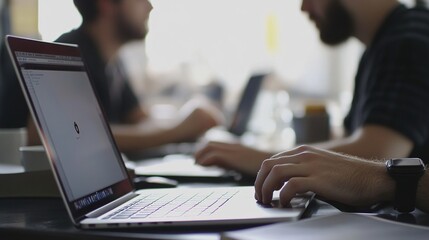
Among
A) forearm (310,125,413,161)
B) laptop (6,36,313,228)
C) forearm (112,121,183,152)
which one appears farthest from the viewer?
forearm (112,121,183,152)

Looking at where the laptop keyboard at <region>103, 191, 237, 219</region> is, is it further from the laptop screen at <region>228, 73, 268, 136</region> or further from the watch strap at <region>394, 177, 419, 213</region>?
the laptop screen at <region>228, 73, 268, 136</region>

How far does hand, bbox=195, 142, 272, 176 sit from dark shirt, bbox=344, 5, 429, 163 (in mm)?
265

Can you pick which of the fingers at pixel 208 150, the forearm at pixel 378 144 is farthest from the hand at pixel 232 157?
the forearm at pixel 378 144

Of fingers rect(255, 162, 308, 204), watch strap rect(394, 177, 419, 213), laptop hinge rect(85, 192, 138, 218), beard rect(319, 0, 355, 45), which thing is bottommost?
watch strap rect(394, 177, 419, 213)

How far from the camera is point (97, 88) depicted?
179 centimetres

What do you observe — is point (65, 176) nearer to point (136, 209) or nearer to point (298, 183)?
point (136, 209)

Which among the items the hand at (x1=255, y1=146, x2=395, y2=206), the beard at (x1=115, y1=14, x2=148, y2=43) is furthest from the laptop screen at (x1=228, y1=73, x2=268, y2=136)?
the hand at (x1=255, y1=146, x2=395, y2=206)

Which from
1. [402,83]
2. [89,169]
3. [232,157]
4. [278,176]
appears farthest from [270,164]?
[402,83]

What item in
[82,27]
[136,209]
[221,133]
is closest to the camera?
[136,209]

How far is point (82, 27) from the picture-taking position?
1983 millimetres

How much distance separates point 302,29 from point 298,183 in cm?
290

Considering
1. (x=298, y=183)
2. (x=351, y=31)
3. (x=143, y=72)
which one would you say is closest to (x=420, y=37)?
(x=351, y=31)

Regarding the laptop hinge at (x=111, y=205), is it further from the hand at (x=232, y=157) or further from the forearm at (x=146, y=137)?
the forearm at (x=146, y=137)

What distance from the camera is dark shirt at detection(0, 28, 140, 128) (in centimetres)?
184
